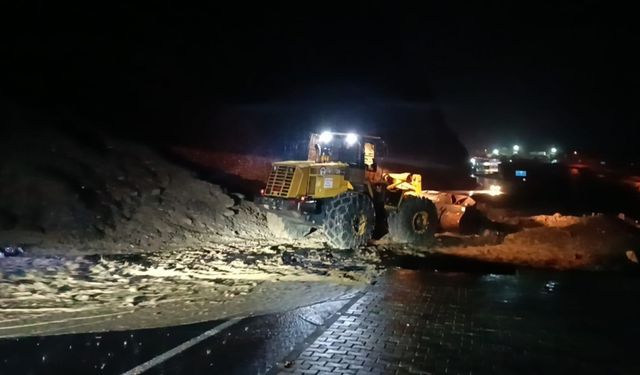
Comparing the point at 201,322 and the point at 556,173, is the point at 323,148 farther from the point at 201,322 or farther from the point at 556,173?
the point at 556,173

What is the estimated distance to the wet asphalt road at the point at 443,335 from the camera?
5941 millimetres

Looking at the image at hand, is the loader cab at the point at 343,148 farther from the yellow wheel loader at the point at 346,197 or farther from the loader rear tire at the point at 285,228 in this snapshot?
the loader rear tire at the point at 285,228

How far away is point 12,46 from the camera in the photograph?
82.9 feet

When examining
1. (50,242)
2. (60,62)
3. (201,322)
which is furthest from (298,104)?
(201,322)

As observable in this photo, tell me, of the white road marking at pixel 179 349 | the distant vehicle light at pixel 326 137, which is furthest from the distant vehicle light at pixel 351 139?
the white road marking at pixel 179 349

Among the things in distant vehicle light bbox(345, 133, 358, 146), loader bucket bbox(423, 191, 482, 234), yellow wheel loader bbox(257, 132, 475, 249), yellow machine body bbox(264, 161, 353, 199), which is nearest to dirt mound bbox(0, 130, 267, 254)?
yellow wheel loader bbox(257, 132, 475, 249)

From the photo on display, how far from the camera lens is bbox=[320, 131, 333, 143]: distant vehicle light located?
14578 mm

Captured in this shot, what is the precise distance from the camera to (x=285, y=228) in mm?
15414

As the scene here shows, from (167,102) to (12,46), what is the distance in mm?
6714

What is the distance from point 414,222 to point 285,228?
10.7 feet

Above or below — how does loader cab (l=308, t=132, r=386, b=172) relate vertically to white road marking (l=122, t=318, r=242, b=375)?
above

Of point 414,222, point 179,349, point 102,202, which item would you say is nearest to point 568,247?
point 414,222

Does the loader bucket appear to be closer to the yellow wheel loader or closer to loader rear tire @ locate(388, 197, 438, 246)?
the yellow wheel loader

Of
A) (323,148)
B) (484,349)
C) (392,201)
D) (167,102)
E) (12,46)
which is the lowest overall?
(484,349)
